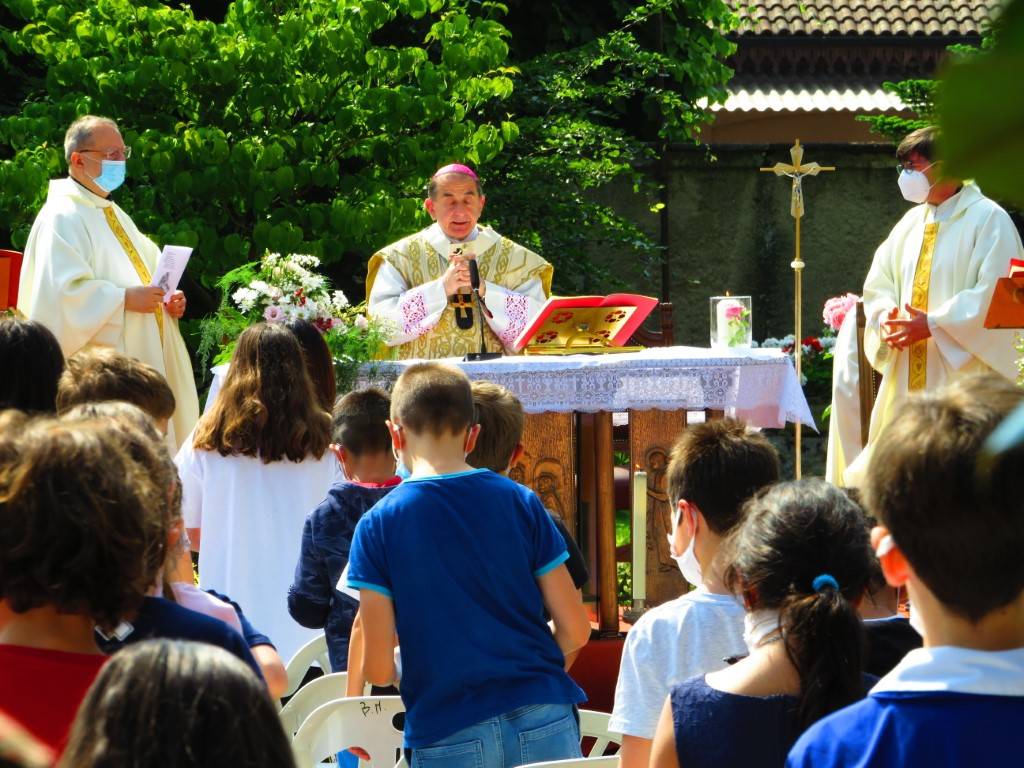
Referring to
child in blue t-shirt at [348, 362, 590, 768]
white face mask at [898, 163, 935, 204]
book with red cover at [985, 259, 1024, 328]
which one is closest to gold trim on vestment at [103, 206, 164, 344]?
white face mask at [898, 163, 935, 204]

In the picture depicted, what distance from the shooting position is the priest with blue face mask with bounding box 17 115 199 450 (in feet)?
24.3

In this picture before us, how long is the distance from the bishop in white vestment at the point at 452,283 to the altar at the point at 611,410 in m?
0.67

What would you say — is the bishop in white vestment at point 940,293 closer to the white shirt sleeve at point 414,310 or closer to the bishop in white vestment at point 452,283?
the bishop in white vestment at point 452,283

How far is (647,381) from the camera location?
246 inches

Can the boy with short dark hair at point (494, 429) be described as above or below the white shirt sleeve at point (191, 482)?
above

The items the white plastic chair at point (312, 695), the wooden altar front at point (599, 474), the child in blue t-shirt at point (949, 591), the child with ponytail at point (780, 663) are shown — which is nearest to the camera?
the child in blue t-shirt at point (949, 591)

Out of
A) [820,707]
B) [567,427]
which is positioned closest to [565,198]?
[567,427]

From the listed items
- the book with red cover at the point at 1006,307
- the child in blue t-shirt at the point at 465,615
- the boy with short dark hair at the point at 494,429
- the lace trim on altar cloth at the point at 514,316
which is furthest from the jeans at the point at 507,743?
the lace trim on altar cloth at the point at 514,316

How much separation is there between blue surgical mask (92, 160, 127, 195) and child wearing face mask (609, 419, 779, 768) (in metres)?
5.33

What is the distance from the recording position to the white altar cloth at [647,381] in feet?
20.4

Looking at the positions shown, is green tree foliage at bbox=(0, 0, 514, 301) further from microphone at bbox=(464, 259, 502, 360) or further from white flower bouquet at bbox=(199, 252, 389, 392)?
white flower bouquet at bbox=(199, 252, 389, 392)

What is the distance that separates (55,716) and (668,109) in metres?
11.2

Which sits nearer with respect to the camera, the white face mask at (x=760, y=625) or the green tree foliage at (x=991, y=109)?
the green tree foliage at (x=991, y=109)

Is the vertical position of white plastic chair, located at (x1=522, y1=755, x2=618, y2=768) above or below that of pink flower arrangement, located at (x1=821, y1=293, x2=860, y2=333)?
below
